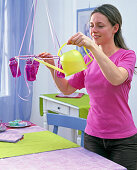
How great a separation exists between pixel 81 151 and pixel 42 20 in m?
2.86

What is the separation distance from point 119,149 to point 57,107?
1689 mm

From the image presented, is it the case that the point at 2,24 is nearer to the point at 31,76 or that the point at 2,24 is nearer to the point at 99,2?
the point at 99,2

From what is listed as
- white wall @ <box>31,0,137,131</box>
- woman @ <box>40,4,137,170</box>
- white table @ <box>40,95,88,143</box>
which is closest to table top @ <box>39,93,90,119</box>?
white table @ <box>40,95,88,143</box>

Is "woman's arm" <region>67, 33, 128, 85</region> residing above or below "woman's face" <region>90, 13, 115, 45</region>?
below

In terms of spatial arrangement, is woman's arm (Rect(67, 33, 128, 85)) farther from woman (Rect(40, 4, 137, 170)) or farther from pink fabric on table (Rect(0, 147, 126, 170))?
pink fabric on table (Rect(0, 147, 126, 170))

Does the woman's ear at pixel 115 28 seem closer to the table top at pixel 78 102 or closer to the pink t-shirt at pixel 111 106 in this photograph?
the pink t-shirt at pixel 111 106

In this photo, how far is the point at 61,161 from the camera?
4.43ft

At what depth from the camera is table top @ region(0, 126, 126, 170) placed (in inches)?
50.4

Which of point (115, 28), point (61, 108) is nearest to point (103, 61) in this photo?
point (115, 28)

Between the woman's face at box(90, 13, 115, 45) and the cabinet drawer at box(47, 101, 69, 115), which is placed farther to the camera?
the cabinet drawer at box(47, 101, 69, 115)

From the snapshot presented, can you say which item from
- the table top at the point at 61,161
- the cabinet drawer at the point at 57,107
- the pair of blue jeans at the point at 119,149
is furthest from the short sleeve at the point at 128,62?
the cabinet drawer at the point at 57,107

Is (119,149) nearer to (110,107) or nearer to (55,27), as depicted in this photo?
(110,107)

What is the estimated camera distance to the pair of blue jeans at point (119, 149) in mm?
1459

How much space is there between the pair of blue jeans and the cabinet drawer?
4.66 feet
